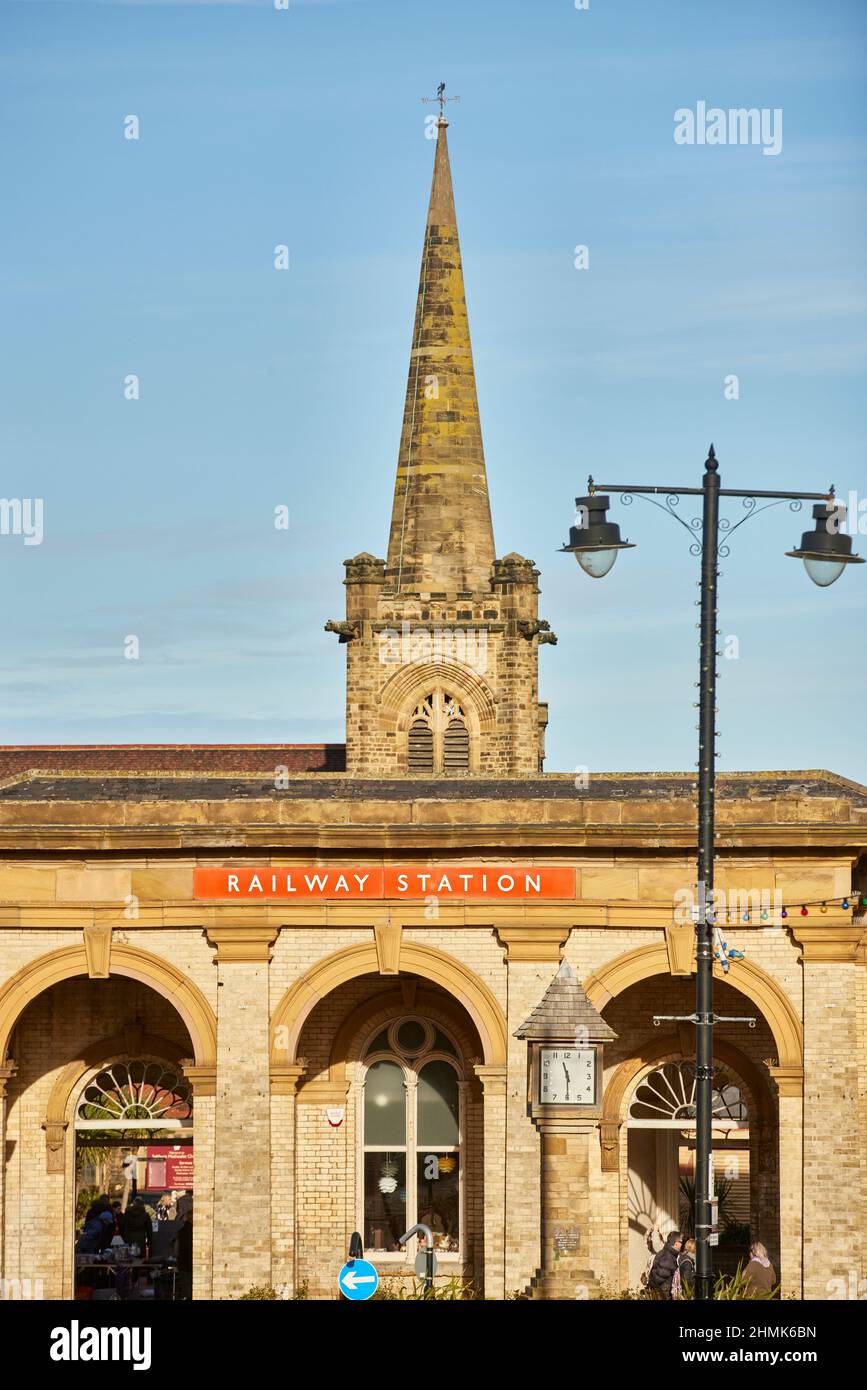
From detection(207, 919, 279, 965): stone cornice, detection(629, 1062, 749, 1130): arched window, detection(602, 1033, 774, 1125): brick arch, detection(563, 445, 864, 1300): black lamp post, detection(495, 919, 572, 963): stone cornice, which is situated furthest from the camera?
detection(629, 1062, 749, 1130): arched window

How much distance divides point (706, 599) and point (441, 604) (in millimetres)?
33892

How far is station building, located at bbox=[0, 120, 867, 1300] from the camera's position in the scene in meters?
30.7

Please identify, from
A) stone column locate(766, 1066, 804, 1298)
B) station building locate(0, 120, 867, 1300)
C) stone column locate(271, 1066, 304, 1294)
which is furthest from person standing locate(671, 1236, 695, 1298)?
stone column locate(271, 1066, 304, 1294)

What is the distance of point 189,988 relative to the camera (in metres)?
31.0

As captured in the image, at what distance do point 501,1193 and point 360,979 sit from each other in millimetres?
3480

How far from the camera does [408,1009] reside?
32562mm

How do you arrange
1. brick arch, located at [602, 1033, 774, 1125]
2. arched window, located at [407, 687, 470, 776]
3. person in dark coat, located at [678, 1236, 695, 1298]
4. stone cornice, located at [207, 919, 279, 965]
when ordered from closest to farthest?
person in dark coat, located at [678, 1236, 695, 1298], stone cornice, located at [207, 919, 279, 965], brick arch, located at [602, 1033, 774, 1125], arched window, located at [407, 687, 470, 776]

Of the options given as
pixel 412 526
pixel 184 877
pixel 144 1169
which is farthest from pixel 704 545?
pixel 412 526

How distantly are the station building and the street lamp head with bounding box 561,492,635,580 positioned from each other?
35.6 ft

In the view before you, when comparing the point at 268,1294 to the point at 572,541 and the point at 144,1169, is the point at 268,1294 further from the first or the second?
the point at 572,541

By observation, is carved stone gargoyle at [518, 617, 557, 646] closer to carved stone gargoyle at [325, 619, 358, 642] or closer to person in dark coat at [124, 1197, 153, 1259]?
carved stone gargoyle at [325, 619, 358, 642]

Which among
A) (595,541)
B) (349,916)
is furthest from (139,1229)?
(595,541)

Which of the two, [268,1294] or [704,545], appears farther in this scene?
[268,1294]
